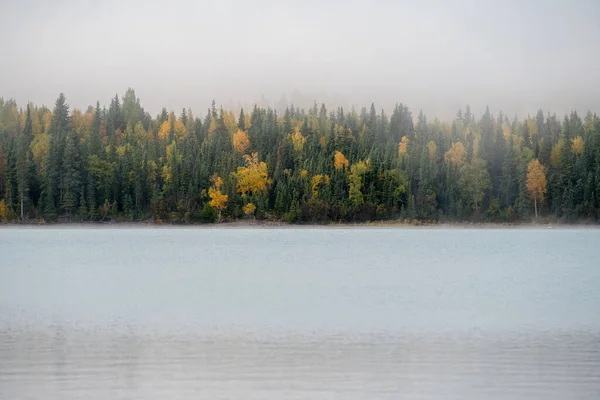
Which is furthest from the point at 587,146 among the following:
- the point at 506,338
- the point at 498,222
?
the point at 506,338

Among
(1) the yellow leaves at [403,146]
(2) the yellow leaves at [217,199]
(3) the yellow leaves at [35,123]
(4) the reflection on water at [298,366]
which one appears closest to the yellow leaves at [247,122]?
(1) the yellow leaves at [403,146]

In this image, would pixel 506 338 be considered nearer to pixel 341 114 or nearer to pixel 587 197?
pixel 587 197

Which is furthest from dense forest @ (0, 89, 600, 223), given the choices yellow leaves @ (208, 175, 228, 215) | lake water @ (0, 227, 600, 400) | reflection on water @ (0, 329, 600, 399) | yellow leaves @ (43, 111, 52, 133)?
reflection on water @ (0, 329, 600, 399)

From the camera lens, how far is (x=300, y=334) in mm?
17281

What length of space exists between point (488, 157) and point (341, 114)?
44.9 metres

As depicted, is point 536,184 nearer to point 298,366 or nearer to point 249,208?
point 249,208

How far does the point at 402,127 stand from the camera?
484 feet

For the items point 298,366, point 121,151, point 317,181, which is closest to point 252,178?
point 317,181

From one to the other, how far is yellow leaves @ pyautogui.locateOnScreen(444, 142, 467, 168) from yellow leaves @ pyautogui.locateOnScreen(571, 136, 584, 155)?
59.7ft

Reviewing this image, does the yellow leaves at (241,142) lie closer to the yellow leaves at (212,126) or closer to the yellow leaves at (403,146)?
the yellow leaves at (212,126)

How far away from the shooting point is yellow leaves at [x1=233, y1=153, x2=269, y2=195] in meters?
116

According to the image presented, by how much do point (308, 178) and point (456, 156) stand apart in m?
24.7

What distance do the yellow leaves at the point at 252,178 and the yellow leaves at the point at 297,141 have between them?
10.1m

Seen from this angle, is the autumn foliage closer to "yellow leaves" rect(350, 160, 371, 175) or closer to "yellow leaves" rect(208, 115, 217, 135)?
"yellow leaves" rect(350, 160, 371, 175)
